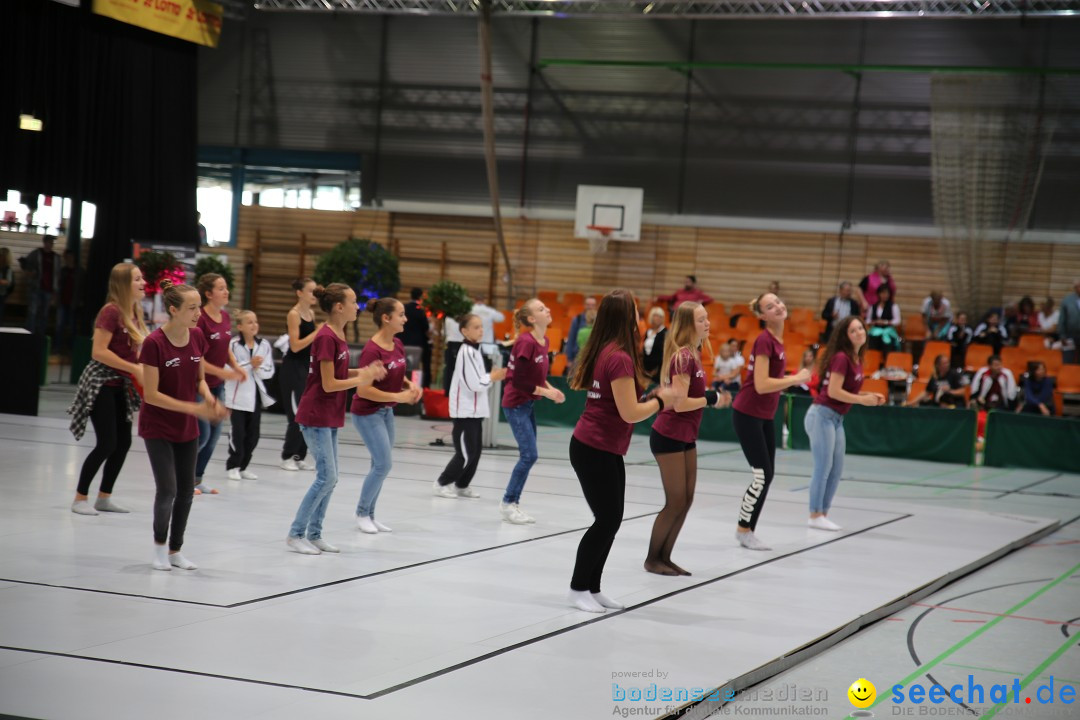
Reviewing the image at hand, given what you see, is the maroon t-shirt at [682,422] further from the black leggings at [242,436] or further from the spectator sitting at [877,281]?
the spectator sitting at [877,281]

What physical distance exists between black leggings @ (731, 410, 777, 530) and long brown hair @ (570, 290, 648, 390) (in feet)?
7.68

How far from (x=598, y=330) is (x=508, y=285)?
57.1ft

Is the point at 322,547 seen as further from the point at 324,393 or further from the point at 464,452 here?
the point at 464,452

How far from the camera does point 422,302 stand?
18.3 m

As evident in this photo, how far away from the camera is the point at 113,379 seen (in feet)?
25.5

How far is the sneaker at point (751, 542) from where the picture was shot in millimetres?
8125

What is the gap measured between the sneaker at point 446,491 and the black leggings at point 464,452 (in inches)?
2.2

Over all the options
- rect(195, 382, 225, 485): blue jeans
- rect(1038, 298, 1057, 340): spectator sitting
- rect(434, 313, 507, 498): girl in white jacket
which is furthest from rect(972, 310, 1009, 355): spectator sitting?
rect(195, 382, 225, 485): blue jeans

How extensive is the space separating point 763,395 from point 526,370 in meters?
1.92

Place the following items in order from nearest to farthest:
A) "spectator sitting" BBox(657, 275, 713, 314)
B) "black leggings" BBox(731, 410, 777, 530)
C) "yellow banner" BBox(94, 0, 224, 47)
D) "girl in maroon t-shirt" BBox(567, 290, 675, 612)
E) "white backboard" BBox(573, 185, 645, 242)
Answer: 1. "girl in maroon t-shirt" BBox(567, 290, 675, 612)
2. "black leggings" BBox(731, 410, 777, 530)
3. "yellow banner" BBox(94, 0, 224, 47)
4. "spectator sitting" BBox(657, 275, 713, 314)
5. "white backboard" BBox(573, 185, 645, 242)

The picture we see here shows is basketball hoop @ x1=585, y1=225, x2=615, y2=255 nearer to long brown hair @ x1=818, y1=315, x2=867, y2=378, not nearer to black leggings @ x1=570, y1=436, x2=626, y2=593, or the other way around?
long brown hair @ x1=818, y1=315, x2=867, y2=378

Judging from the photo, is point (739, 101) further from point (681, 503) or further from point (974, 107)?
point (681, 503)

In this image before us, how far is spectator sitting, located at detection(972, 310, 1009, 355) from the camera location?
19.4m

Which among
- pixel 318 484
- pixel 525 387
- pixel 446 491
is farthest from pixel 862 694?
pixel 446 491
